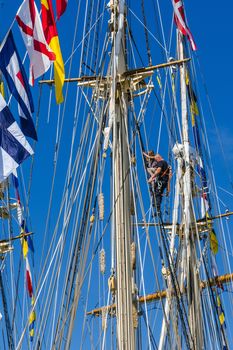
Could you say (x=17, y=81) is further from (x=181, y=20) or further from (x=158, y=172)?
(x=181, y=20)

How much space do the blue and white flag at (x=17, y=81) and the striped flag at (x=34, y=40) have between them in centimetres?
32

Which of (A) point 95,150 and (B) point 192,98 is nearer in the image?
(A) point 95,150

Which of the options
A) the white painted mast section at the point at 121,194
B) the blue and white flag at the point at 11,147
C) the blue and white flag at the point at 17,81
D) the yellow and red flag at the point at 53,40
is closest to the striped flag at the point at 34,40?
the yellow and red flag at the point at 53,40

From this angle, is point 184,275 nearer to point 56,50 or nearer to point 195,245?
point 195,245

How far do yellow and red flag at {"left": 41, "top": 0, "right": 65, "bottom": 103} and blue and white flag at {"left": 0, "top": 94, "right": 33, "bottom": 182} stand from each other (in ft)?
4.86

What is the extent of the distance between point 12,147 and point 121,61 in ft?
16.5

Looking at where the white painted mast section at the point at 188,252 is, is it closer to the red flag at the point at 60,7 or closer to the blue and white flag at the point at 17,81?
the red flag at the point at 60,7

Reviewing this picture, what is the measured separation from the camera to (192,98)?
33.1m

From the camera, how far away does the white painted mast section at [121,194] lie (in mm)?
17062

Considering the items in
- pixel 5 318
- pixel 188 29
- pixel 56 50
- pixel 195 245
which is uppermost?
pixel 188 29

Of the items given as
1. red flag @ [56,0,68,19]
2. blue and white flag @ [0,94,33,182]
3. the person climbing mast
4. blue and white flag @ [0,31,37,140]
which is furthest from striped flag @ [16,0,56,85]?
the person climbing mast

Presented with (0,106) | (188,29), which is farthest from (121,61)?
(188,29)

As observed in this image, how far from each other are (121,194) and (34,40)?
12.4 feet

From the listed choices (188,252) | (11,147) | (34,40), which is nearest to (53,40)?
(34,40)
